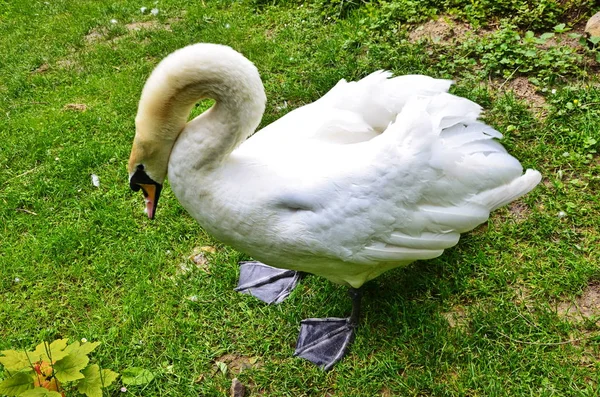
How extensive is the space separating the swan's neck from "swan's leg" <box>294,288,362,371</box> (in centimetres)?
113

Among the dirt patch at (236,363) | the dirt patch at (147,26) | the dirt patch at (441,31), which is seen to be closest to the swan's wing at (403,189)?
the dirt patch at (236,363)

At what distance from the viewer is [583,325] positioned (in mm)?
2664

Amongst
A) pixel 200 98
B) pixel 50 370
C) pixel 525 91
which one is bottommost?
pixel 50 370

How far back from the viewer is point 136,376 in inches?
107

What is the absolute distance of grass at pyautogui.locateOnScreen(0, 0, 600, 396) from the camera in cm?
265

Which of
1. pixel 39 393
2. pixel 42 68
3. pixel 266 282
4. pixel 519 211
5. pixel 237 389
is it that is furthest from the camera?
pixel 42 68

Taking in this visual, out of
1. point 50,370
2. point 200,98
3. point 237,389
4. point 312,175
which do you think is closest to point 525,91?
point 312,175

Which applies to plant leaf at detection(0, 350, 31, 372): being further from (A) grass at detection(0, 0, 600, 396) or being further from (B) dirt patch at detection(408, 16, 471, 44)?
(B) dirt patch at detection(408, 16, 471, 44)

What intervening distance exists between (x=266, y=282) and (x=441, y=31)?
10.3ft

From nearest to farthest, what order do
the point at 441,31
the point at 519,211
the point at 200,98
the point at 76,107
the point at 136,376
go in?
1. the point at 200,98
2. the point at 136,376
3. the point at 519,211
4. the point at 441,31
5. the point at 76,107

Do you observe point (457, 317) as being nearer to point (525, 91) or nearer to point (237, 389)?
point (237, 389)

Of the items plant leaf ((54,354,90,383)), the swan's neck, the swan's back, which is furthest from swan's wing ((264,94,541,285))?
plant leaf ((54,354,90,383))

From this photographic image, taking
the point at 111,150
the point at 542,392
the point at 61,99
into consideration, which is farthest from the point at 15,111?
the point at 542,392

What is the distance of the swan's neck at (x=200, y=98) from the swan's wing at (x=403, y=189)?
350mm
